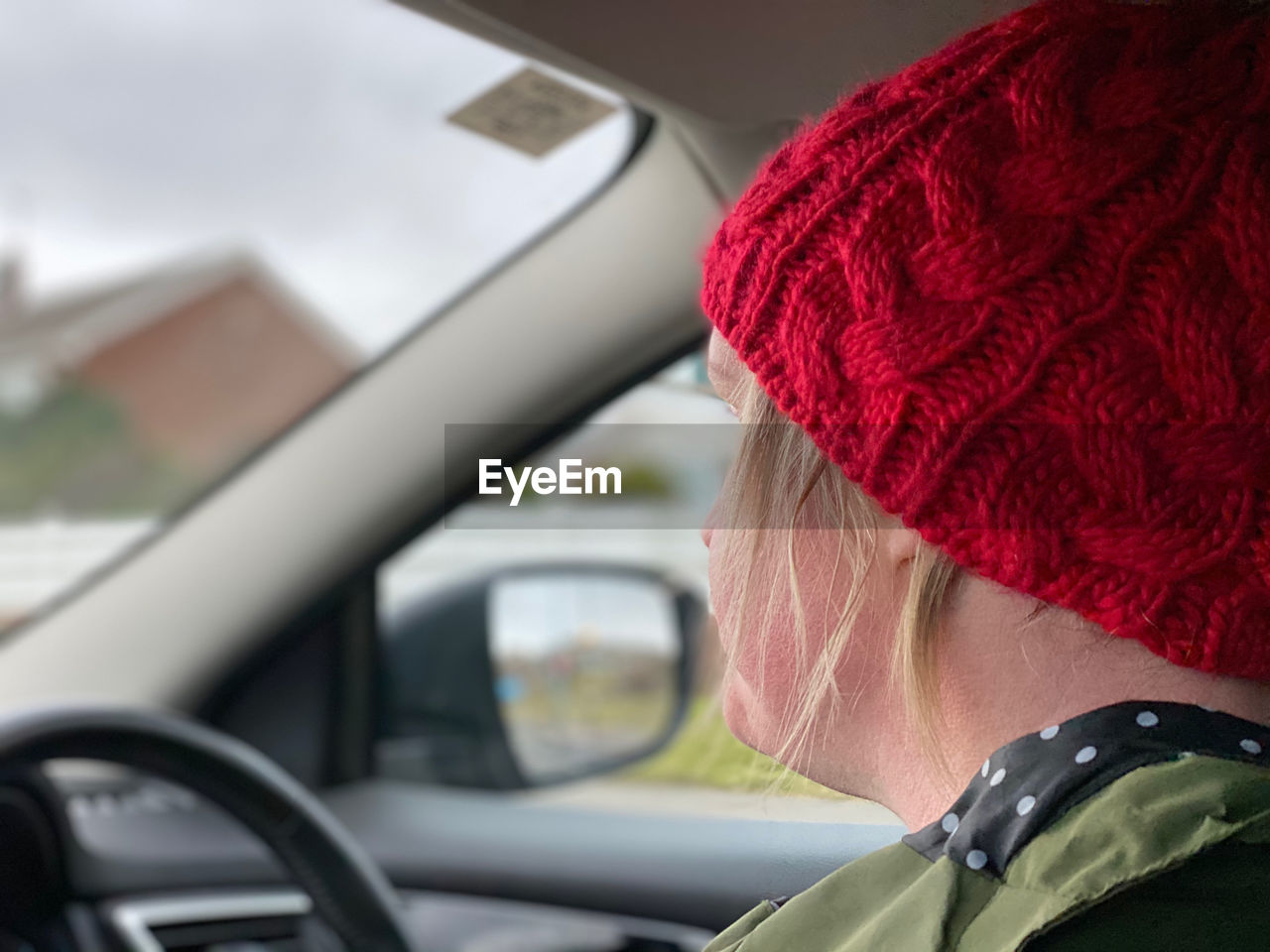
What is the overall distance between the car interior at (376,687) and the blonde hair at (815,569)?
16.5 inches

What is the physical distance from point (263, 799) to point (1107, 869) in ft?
4.50

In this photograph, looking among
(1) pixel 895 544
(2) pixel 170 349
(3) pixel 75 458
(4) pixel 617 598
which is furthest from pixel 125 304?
(1) pixel 895 544

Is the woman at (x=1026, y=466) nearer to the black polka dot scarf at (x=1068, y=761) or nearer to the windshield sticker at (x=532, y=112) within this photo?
the black polka dot scarf at (x=1068, y=761)

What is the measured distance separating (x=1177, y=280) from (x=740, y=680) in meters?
0.38

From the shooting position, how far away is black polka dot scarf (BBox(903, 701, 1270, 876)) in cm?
65

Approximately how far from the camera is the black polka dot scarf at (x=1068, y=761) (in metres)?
0.65

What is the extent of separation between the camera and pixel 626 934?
2.06 meters

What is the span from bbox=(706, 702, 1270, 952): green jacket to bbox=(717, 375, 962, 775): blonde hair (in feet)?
0.27

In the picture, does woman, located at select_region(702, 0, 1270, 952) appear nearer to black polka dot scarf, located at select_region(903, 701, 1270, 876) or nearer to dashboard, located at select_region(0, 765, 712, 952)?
black polka dot scarf, located at select_region(903, 701, 1270, 876)

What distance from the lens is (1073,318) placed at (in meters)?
0.70

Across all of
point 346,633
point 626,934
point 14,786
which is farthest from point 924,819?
point 346,633

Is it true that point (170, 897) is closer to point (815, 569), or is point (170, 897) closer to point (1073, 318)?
point (815, 569)
